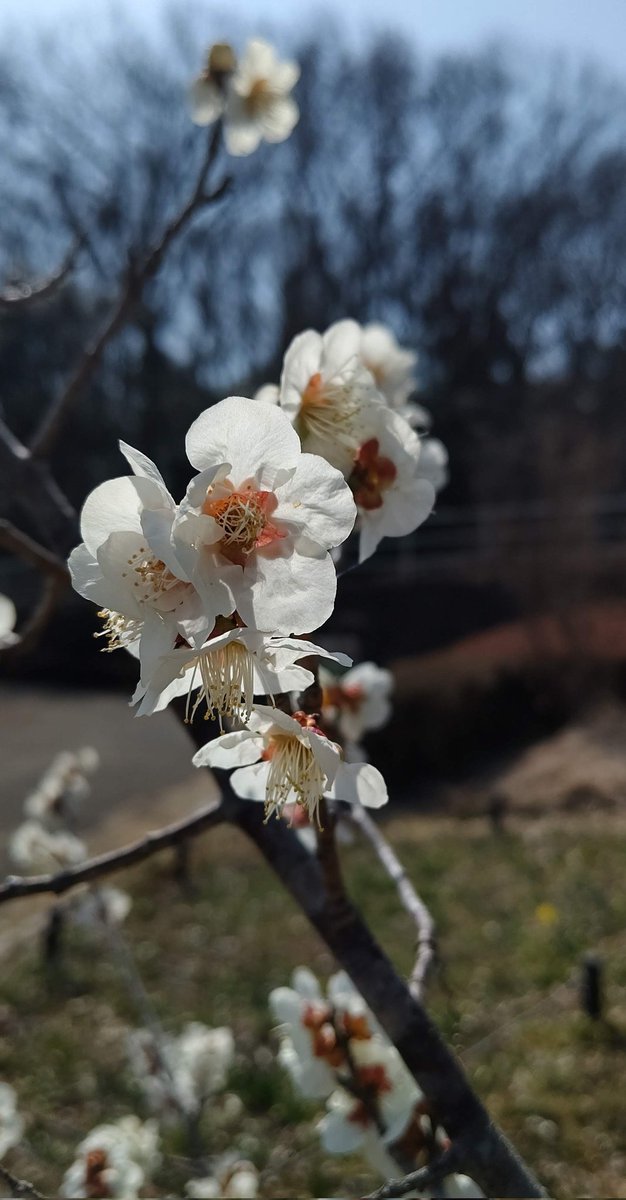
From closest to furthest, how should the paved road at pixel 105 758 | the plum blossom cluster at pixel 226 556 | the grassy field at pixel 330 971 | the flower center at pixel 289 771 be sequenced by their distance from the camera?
the plum blossom cluster at pixel 226 556 → the flower center at pixel 289 771 → the grassy field at pixel 330 971 → the paved road at pixel 105 758

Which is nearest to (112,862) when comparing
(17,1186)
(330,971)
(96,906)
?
(17,1186)

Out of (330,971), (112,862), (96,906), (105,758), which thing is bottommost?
(105,758)

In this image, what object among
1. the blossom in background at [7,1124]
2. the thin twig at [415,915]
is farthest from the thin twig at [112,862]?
the blossom in background at [7,1124]

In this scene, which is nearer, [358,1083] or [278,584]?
[278,584]

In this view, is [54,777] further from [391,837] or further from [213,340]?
[213,340]

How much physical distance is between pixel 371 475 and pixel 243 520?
0.18 m

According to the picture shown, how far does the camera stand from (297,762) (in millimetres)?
468

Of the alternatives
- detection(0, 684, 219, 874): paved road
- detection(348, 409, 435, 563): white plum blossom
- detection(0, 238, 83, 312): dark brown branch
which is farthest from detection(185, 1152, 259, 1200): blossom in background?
detection(0, 684, 219, 874): paved road

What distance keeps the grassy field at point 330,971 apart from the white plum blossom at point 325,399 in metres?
0.61

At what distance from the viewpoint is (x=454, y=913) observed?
300 cm

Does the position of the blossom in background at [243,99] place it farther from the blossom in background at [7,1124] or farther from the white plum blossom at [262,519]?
the blossom in background at [7,1124]

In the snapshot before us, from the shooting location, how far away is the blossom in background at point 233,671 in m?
0.36

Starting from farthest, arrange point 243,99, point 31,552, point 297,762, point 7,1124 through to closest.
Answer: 1. point 7,1124
2. point 243,99
3. point 31,552
4. point 297,762

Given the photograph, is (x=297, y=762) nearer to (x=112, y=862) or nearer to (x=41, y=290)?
(x=112, y=862)
